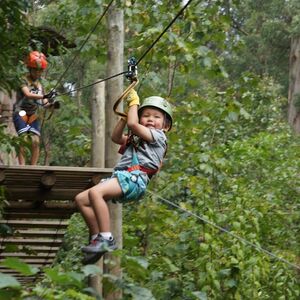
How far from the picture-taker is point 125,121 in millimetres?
4641

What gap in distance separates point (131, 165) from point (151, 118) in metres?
0.33

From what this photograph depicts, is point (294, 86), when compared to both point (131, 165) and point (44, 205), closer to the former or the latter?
point (44, 205)

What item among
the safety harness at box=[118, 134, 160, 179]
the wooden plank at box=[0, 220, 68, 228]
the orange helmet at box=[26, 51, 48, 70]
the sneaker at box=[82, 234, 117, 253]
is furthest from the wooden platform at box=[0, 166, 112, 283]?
the orange helmet at box=[26, 51, 48, 70]

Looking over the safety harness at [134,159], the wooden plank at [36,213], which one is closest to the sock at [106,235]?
the safety harness at [134,159]

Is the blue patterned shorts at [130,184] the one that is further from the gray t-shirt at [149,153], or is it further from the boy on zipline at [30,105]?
the boy on zipline at [30,105]

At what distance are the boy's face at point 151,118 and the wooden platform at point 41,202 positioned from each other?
952 millimetres

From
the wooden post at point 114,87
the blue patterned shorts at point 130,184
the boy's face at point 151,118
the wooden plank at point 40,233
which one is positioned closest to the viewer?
the blue patterned shorts at point 130,184

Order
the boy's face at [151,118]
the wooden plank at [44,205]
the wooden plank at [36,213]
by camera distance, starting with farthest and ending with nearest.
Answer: the wooden plank at [36,213] → the wooden plank at [44,205] → the boy's face at [151,118]

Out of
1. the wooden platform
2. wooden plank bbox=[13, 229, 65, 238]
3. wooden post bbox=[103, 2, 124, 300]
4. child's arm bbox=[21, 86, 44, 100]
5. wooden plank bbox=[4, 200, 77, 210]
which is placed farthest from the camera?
wooden plank bbox=[13, 229, 65, 238]

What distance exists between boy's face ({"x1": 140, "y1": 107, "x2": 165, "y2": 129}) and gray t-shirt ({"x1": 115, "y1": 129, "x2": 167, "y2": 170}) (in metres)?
0.08

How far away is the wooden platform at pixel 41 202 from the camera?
5434mm

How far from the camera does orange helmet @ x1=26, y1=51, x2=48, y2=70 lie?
20.5 feet

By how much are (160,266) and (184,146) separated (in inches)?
94.9

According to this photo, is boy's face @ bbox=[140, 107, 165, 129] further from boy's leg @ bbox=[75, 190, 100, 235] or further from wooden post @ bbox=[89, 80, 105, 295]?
wooden post @ bbox=[89, 80, 105, 295]
